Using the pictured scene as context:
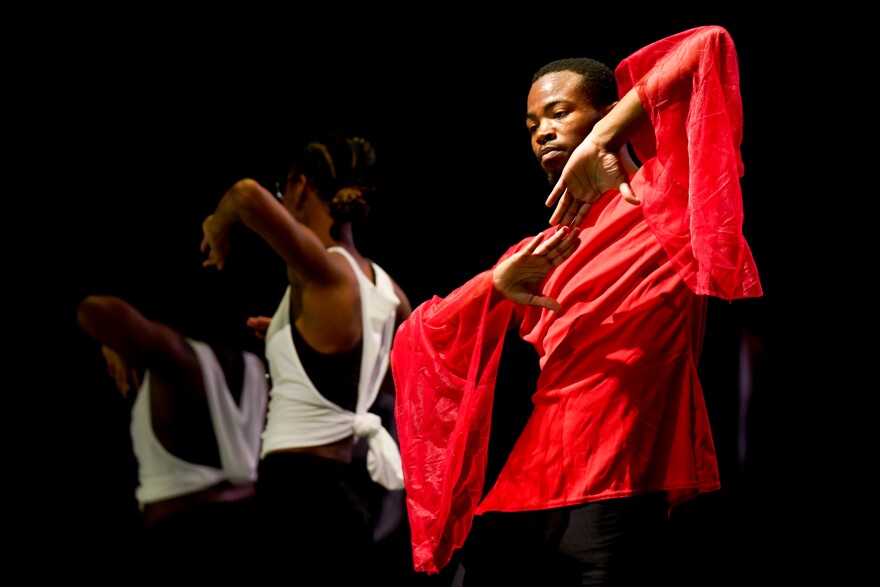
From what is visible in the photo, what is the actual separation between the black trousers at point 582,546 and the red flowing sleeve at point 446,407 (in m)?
0.08

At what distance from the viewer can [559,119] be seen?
4.90 ft

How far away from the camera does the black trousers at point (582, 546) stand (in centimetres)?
127

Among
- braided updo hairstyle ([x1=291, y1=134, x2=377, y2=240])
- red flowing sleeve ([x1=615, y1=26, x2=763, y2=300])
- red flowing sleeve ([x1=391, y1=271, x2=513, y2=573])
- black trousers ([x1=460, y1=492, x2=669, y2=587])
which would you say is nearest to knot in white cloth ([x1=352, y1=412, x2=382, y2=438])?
braided updo hairstyle ([x1=291, y1=134, x2=377, y2=240])

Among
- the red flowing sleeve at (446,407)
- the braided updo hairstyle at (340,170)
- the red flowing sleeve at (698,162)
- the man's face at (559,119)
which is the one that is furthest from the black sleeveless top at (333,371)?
the red flowing sleeve at (698,162)

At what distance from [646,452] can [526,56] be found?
156 cm

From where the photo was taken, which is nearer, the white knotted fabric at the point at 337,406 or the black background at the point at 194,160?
the white knotted fabric at the point at 337,406

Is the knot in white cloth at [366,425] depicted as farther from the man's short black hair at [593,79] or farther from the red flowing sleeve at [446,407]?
the man's short black hair at [593,79]

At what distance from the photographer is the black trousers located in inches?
49.9

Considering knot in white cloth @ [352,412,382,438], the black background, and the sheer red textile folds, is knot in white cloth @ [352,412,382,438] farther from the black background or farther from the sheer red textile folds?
the sheer red textile folds

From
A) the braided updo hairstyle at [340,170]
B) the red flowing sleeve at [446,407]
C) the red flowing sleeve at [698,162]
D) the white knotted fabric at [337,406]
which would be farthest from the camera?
the braided updo hairstyle at [340,170]

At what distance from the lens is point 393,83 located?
2.85 metres

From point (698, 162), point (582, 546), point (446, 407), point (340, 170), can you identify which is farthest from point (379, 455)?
point (698, 162)

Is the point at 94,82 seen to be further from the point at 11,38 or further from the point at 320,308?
the point at 320,308

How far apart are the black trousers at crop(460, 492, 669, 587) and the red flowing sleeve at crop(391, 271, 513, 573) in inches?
3.0
